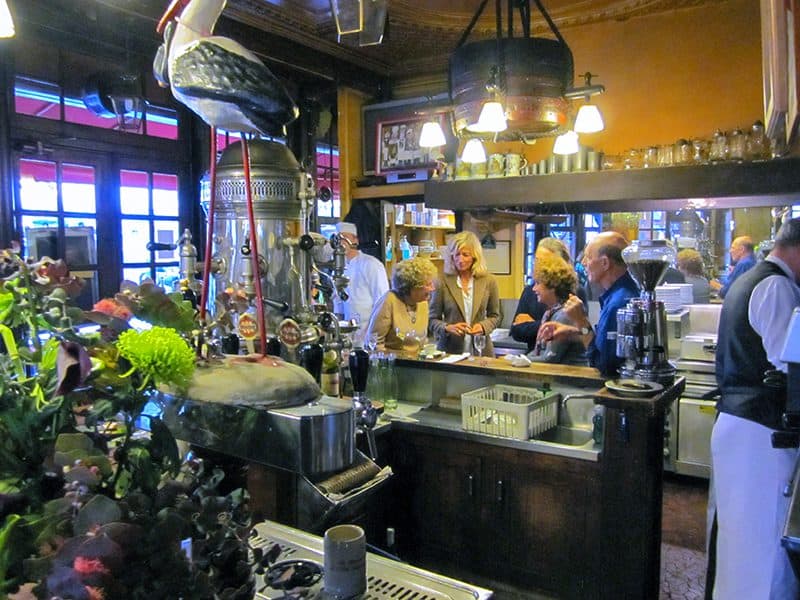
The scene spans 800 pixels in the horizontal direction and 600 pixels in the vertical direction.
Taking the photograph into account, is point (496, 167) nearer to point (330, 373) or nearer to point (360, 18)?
point (330, 373)

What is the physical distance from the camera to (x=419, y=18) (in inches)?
195

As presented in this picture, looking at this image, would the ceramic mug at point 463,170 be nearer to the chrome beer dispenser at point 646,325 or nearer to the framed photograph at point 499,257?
the framed photograph at point 499,257

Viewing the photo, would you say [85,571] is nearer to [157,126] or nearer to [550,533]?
[550,533]

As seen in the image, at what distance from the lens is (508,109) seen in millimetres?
2432

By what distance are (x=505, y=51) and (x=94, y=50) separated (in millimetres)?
3092

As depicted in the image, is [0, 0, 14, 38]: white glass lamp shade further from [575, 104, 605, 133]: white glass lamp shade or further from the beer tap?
[575, 104, 605, 133]: white glass lamp shade

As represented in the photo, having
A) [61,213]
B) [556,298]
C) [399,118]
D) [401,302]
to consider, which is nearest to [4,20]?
[401,302]

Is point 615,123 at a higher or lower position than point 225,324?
higher

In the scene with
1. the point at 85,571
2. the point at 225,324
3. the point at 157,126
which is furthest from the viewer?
the point at 157,126

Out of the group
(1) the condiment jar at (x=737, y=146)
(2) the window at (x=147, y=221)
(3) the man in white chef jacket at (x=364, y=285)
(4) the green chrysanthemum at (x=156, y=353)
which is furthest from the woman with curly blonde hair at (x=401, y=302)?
(4) the green chrysanthemum at (x=156, y=353)

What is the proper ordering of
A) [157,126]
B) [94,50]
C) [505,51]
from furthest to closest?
[157,126] < [94,50] < [505,51]

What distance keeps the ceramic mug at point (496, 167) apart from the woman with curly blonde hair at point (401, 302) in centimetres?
129

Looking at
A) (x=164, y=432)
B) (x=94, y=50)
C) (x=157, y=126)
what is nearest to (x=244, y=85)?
(x=164, y=432)

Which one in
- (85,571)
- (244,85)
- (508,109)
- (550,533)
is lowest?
(550,533)
